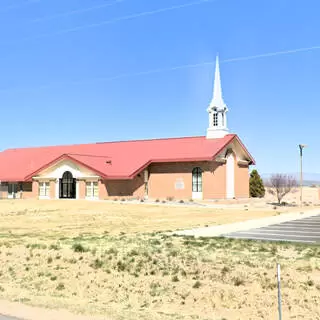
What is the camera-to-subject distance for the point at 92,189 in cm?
4562

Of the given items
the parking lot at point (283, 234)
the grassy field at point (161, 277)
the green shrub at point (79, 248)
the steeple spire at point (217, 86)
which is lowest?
the grassy field at point (161, 277)

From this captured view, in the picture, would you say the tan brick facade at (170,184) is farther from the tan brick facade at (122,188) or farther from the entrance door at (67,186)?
the entrance door at (67,186)

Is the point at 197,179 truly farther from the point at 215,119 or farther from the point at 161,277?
the point at 161,277

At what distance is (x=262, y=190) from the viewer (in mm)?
55281

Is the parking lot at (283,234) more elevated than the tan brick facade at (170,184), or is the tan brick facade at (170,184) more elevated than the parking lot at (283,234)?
the tan brick facade at (170,184)

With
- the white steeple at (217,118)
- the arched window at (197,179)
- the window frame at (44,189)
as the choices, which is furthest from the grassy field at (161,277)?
the window frame at (44,189)

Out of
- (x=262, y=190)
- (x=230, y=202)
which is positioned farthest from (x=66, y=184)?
(x=262, y=190)

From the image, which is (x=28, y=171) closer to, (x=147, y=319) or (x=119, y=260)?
(x=119, y=260)

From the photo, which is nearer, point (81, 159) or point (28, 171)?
point (81, 159)

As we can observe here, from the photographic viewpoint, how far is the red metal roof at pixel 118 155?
44.5 meters

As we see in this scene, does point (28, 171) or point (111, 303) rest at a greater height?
point (28, 171)

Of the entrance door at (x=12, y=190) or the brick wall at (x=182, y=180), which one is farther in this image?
the entrance door at (x=12, y=190)

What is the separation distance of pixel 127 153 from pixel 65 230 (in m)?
29.7

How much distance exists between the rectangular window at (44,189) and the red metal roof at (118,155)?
134 cm
